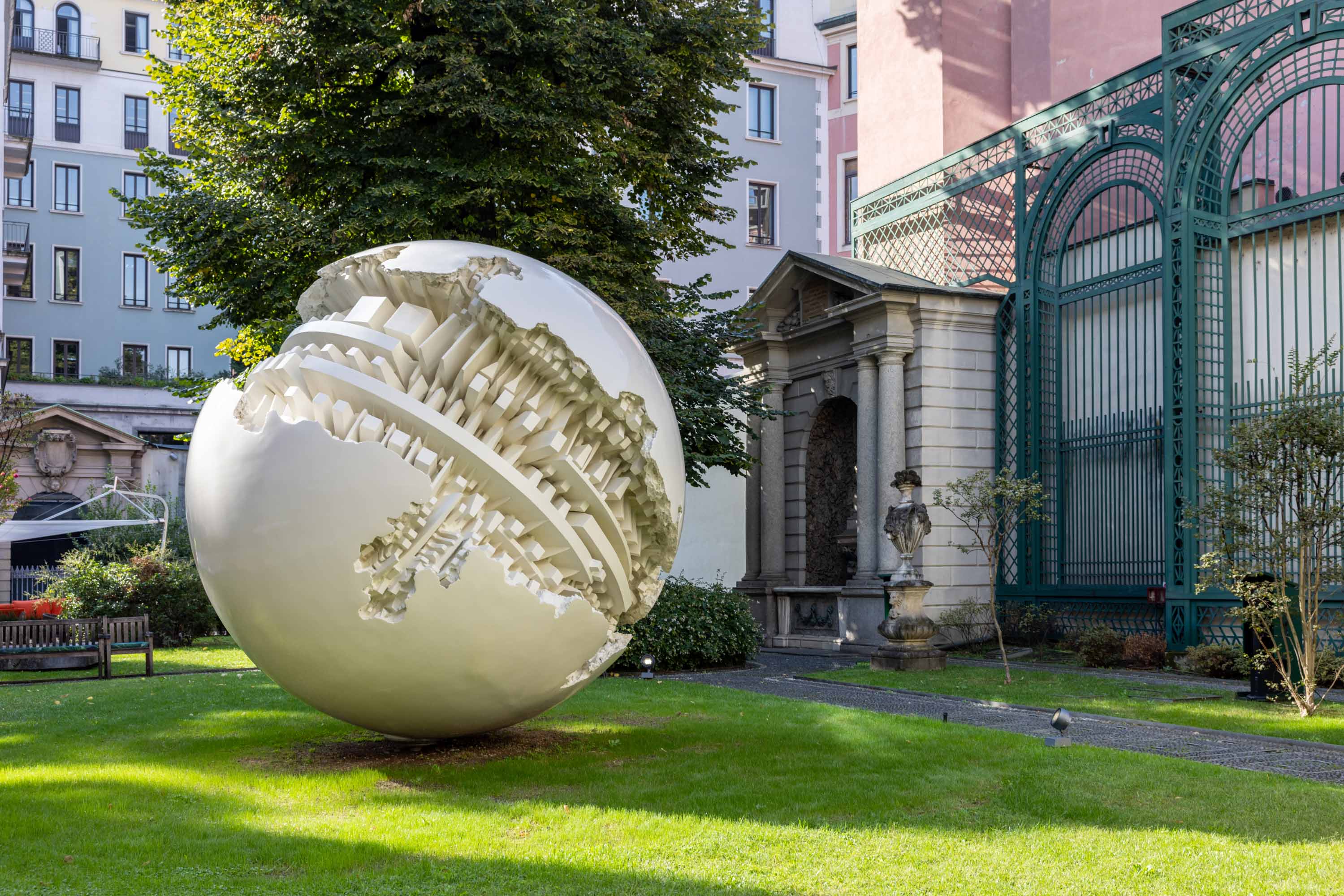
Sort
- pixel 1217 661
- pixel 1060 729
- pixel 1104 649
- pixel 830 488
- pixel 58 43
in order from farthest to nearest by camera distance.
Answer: pixel 58 43, pixel 830 488, pixel 1104 649, pixel 1217 661, pixel 1060 729

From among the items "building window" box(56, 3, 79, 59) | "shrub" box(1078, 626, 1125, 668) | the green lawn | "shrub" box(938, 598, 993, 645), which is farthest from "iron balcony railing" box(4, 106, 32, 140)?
"shrub" box(1078, 626, 1125, 668)

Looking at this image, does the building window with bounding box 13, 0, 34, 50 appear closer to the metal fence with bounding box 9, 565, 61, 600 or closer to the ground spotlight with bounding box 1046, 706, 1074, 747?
the metal fence with bounding box 9, 565, 61, 600

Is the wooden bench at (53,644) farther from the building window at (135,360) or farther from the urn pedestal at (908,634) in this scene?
the building window at (135,360)

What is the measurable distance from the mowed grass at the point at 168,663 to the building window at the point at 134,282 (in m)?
26.1

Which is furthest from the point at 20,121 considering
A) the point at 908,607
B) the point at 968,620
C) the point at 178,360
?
the point at 908,607

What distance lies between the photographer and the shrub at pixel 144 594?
23.4m

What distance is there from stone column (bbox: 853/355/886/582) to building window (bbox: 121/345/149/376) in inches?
1280

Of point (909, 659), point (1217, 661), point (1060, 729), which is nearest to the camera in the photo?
point (1060, 729)

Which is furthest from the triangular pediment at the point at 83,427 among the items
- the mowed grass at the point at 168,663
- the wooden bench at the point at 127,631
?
the wooden bench at the point at 127,631

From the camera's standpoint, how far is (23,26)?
44.8 m

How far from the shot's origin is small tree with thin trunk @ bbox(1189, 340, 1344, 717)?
1232 centimetres

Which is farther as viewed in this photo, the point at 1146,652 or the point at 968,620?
the point at 968,620

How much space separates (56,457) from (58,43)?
57.3ft

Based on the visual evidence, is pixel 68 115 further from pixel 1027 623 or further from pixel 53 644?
pixel 1027 623
